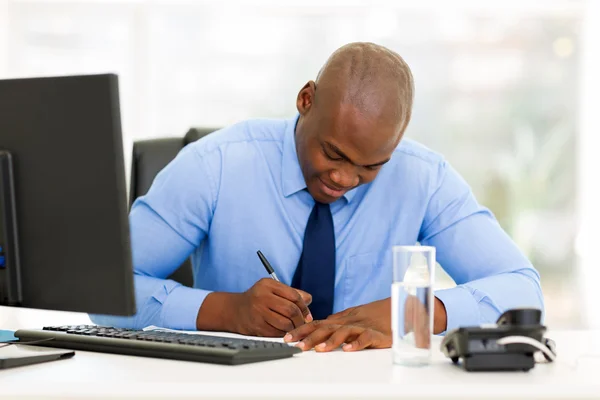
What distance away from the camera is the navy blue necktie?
1.87 metres

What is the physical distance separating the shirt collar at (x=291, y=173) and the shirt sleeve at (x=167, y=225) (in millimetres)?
171

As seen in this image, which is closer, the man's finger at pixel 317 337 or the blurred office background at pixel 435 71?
the man's finger at pixel 317 337

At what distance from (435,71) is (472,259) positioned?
2.69 meters

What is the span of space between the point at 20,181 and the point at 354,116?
71 centimetres

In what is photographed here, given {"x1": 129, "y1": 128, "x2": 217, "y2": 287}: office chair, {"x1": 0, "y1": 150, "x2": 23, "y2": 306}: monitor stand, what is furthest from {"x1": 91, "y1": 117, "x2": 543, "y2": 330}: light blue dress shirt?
{"x1": 0, "y1": 150, "x2": 23, "y2": 306}: monitor stand

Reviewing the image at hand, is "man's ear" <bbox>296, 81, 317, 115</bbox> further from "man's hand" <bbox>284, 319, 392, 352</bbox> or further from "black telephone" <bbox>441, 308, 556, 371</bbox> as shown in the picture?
"black telephone" <bbox>441, 308, 556, 371</bbox>

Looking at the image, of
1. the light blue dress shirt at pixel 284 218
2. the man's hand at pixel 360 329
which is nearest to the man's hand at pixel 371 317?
the man's hand at pixel 360 329

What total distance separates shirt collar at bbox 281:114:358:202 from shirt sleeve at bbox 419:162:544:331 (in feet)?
0.77

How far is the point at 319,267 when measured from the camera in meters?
1.87

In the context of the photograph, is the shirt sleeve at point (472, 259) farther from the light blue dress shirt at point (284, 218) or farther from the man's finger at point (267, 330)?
the man's finger at point (267, 330)

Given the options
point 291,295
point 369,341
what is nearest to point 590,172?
point 291,295

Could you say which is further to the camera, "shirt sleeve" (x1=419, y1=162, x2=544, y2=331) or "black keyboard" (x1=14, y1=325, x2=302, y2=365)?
"shirt sleeve" (x1=419, y1=162, x2=544, y2=331)

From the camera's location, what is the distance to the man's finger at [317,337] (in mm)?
1371

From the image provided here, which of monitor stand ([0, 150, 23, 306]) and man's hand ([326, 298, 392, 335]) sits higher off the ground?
monitor stand ([0, 150, 23, 306])
